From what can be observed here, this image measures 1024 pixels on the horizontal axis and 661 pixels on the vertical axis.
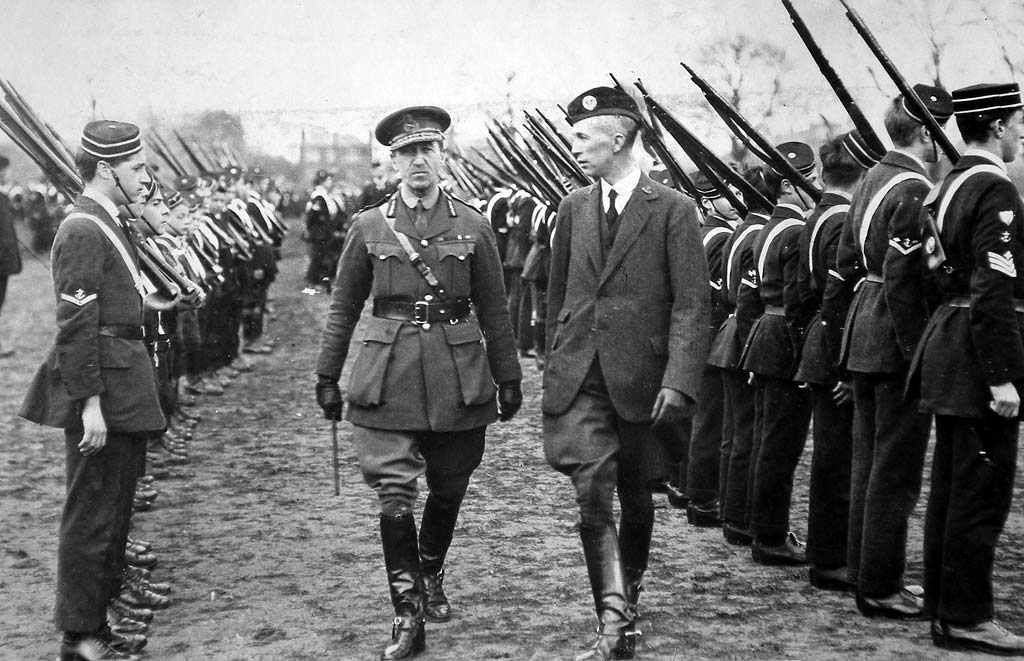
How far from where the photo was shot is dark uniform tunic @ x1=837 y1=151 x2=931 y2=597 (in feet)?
15.4

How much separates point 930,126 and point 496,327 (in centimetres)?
184

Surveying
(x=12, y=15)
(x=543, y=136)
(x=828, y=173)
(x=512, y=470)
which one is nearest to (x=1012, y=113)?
(x=828, y=173)

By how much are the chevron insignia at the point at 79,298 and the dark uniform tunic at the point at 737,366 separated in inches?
123

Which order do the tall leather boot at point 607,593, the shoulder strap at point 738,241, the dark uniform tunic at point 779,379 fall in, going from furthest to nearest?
the shoulder strap at point 738,241
the dark uniform tunic at point 779,379
the tall leather boot at point 607,593

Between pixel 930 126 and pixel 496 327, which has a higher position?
pixel 930 126

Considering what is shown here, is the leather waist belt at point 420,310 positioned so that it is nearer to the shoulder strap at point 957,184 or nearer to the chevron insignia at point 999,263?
the shoulder strap at point 957,184

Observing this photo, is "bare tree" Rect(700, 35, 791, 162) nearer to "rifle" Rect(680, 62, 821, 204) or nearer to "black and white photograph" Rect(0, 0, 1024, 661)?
"black and white photograph" Rect(0, 0, 1024, 661)

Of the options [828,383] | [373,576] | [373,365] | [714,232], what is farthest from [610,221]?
[714,232]

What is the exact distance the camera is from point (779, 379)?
5.77 m

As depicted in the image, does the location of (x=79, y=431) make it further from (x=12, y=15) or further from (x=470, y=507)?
(x=12, y=15)

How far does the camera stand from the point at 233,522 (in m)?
6.83

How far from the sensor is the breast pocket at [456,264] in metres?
4.92

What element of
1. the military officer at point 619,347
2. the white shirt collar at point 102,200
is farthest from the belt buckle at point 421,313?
the white shirt collar at point 102,200

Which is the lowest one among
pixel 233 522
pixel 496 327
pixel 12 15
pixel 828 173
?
pixel 233 522
